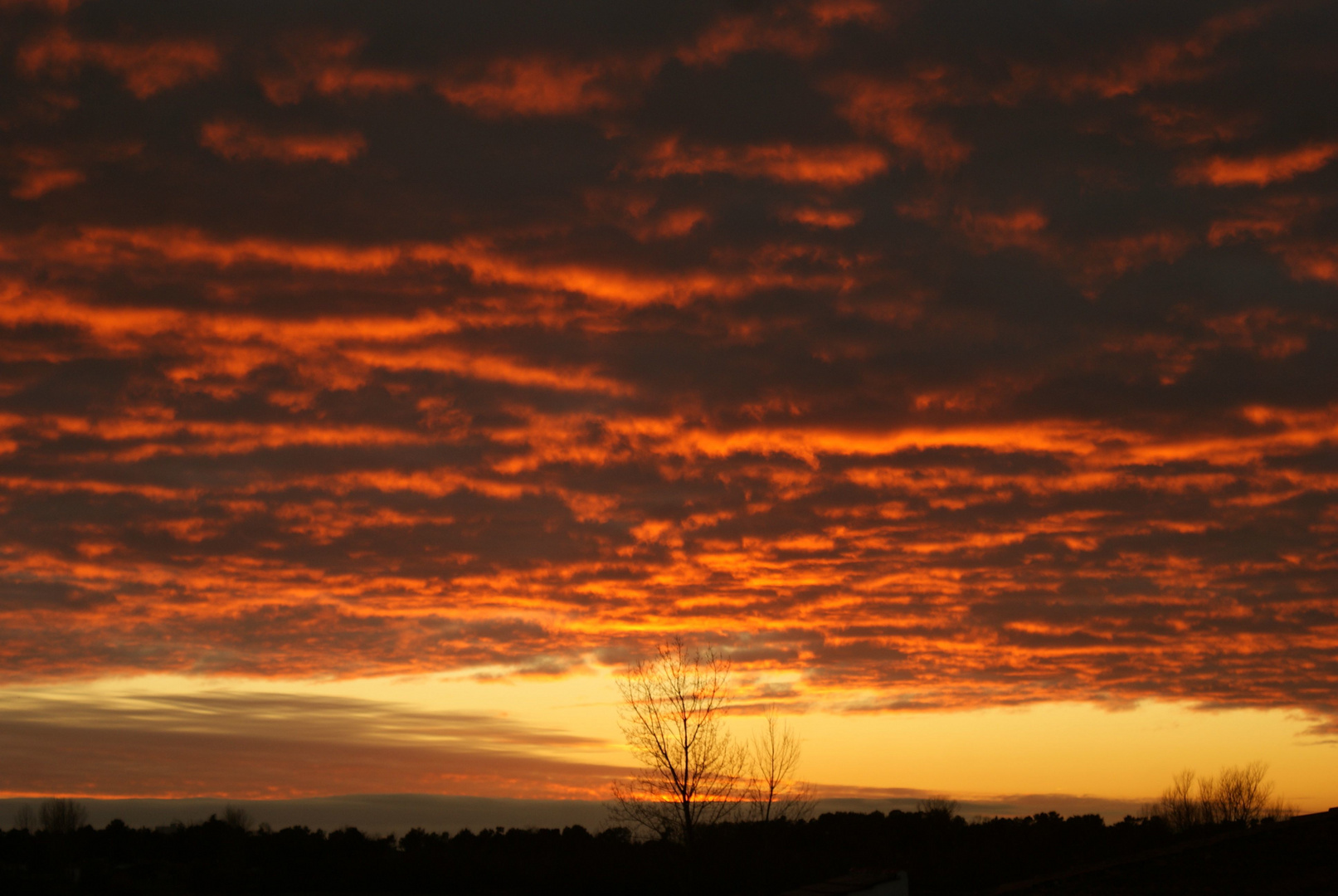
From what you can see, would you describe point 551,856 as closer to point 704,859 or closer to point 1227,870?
point 704,859

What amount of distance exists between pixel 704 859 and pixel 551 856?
60.1 ft

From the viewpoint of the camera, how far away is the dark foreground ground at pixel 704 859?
88.2 ft

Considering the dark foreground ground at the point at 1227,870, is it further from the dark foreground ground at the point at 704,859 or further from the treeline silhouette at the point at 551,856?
the treeline silhouette at the point at 551,856

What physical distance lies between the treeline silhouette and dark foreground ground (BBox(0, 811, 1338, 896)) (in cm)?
12

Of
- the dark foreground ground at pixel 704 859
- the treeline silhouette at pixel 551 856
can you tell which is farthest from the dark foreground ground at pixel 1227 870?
the treeline silhouette at pixel 551 856

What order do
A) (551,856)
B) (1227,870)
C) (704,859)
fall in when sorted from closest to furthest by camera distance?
(1227,870) → (704,859) → (551,856)

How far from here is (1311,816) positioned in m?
30.0

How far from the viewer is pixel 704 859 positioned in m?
37.6

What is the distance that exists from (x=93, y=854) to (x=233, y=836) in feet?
24.9

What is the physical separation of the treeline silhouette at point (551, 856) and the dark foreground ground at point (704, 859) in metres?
0.12

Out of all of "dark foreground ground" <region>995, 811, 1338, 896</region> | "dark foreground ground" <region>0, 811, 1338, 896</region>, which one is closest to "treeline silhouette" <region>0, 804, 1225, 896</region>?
"dark foreground ground" <region>0, 811, 1338, 896</region>

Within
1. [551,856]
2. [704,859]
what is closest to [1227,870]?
[704,859]

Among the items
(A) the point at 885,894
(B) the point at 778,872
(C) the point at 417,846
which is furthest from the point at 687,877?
(C) the point at 417,846

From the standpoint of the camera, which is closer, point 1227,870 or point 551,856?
point 1227,870
